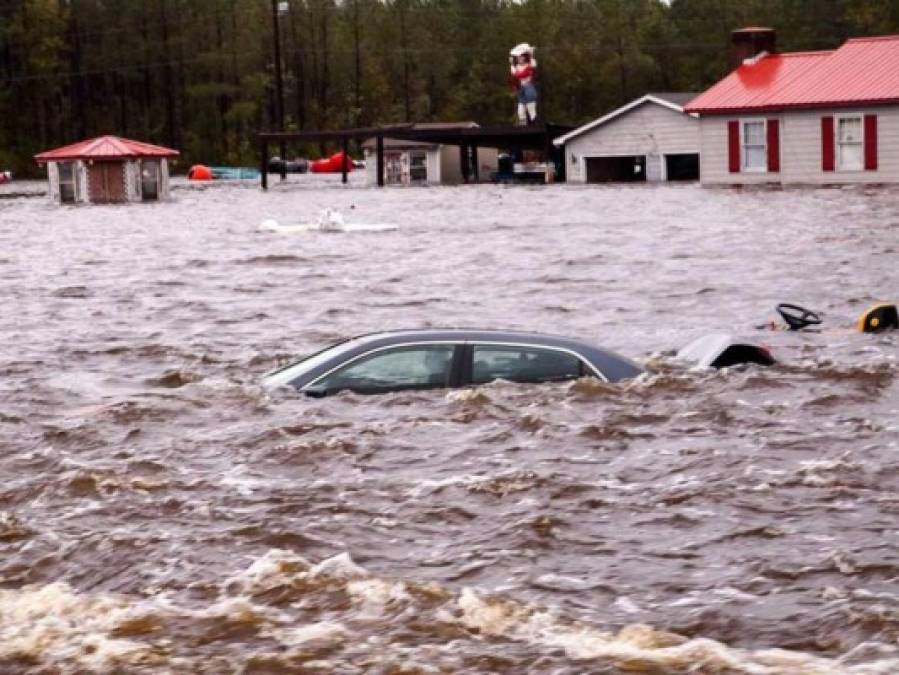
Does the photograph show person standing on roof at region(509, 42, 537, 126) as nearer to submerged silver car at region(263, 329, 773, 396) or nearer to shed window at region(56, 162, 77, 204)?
shed window at region(56, 162, 77, 204)

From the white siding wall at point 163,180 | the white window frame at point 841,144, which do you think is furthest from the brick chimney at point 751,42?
the white siding wall at point 163,180

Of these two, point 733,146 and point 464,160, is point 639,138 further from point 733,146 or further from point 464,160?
point 733,146

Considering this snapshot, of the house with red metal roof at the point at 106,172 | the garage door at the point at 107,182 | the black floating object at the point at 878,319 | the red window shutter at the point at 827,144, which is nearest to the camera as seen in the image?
the black floating object at the point at 878,319

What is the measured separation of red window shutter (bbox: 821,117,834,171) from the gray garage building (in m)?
12.0

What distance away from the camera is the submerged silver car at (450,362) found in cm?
1335

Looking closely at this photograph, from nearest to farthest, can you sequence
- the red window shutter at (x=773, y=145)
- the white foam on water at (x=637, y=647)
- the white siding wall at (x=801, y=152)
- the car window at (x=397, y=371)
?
1. the white foam on water at (x=637, y=647)
2. the car window at (x=397, y=371)
3. the white siding wall at (x=801, y=152)
4. the red window shutter at (x=773, y=145)

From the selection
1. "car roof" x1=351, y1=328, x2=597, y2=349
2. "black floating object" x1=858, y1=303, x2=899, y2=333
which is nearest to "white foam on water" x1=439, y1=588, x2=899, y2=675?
"car roof" x1=351, y1=328, x2=597, y2=349

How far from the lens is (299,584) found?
9844 millimetres

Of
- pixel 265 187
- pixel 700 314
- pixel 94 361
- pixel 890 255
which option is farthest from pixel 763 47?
pixel 94 361

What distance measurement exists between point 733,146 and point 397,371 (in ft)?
123

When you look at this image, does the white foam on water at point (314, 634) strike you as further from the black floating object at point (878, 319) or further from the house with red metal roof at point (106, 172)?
the house with red metal roof at point (106, 172)

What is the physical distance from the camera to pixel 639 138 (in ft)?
204

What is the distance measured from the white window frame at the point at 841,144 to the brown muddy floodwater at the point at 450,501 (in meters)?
22.8

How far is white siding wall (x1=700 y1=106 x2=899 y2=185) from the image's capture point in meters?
46.1
